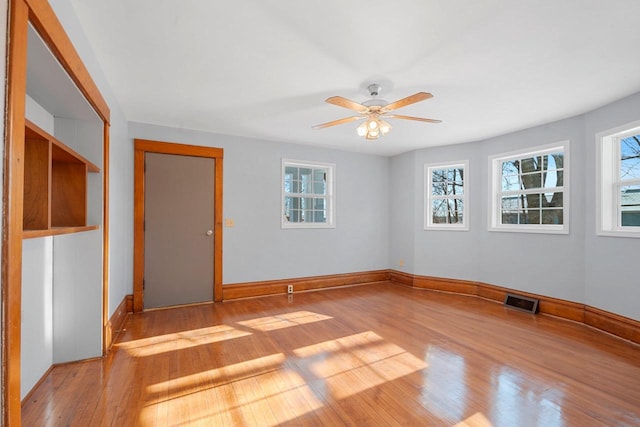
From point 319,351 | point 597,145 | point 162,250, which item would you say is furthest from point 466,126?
point 162,250

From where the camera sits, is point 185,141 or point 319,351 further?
point 185,141

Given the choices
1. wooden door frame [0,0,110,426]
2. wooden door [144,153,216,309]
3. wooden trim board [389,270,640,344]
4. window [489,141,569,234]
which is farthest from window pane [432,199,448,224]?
wooden door frame [0,0,110,426]

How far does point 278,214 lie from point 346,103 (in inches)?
103

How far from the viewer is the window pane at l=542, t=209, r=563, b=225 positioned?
13.1ft

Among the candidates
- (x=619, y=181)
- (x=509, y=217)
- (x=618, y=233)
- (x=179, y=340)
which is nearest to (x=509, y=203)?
(x=509, y=217)

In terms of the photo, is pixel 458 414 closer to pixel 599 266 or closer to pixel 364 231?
pixel 599 266

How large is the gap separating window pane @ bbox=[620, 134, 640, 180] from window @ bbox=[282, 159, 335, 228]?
148 inches

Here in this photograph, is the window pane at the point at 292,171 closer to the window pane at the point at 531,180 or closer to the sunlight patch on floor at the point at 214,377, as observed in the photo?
the sunlight patch on floor at the point at 214,377

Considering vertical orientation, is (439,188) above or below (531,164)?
below

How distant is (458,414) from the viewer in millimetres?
1896

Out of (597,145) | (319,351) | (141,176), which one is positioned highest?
(597,145)

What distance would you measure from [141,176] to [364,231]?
12.4 ft

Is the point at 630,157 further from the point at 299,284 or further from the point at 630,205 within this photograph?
the point at 299,284

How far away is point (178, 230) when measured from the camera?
13.8 ft
